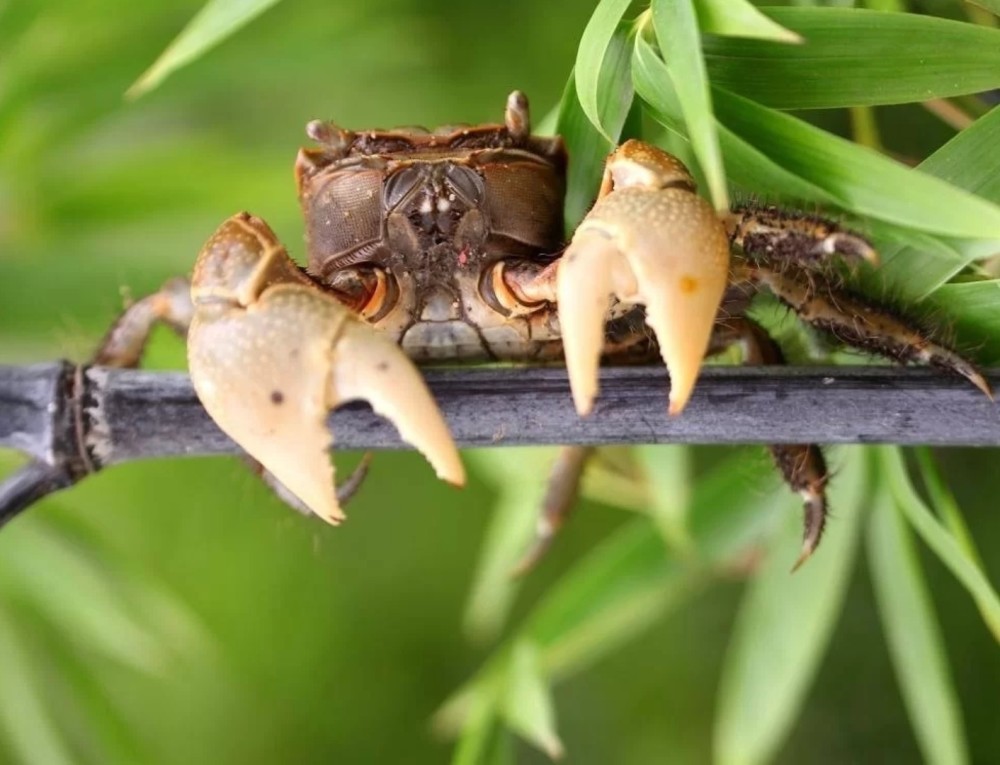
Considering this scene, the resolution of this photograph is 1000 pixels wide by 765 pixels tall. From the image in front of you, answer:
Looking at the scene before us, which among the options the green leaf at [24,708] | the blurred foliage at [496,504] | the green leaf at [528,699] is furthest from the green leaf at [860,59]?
the green leaf at [24,708]

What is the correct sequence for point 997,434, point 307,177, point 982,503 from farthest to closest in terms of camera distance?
point 982,503 → point 307,177 → point 997,434

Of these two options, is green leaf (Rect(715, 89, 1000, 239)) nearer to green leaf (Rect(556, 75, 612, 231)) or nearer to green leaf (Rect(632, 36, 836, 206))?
green leaf (Rect(632, 36, 836, 206))

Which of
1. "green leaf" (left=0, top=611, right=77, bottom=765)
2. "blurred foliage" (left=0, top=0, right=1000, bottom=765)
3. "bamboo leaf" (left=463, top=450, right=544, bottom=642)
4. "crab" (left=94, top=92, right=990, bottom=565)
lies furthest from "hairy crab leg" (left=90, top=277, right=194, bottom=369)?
"green leaf" (left=0, top=611, right=77, bottom=765)

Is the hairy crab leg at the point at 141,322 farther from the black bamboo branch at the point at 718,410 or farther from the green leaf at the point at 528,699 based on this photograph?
the green leaf at the point at 528,699

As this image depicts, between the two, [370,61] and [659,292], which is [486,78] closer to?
[370,61]

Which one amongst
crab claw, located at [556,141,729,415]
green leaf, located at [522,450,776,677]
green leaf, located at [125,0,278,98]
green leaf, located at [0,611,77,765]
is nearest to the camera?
crab claw, located at [556,141,729,415]

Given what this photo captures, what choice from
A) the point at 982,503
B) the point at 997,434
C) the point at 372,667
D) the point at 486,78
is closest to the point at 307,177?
the point at 997,434

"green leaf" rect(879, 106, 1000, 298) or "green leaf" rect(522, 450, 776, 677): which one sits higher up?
"green leaf" rect(879, 106, 1000, 298)
